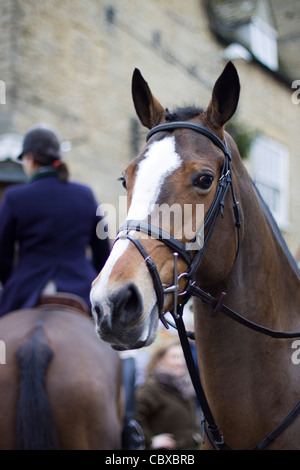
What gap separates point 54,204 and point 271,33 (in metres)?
14.7

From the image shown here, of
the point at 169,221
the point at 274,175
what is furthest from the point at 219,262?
the point at 274,175

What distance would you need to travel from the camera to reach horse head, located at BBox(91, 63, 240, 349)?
221cm

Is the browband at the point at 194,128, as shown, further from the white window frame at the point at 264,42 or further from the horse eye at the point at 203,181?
the white window frame at the point at 264,42

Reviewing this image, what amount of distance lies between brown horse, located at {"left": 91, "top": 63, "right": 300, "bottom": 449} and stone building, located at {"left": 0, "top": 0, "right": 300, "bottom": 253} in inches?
207

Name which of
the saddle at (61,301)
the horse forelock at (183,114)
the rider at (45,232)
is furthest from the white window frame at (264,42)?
the horse forelock at (183,114)

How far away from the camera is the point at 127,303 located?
2.21 m

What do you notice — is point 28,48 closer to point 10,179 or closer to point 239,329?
point 10,179

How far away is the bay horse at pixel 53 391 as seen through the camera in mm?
3475

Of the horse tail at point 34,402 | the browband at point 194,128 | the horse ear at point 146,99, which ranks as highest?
the horse ear at point 146,99

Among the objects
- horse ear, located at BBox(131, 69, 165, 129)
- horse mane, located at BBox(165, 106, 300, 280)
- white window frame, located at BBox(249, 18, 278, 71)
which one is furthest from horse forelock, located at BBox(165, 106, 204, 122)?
white window frame, located at BBox(249, 18, 278, 71)

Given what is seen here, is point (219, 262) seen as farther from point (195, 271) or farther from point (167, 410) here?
point (167, 410)

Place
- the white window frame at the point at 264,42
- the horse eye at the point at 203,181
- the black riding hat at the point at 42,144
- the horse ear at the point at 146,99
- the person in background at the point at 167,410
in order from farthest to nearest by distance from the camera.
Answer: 1. the white window frame at the point at 264,42
2. the person in background at the point at 167,410
3. the black riding hat at the point at 42,144
4. the horse ear at the point at 146,99
5. the horse eye at the point at 203,181

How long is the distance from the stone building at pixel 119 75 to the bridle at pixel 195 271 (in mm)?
5311

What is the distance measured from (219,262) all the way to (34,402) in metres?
1.57
